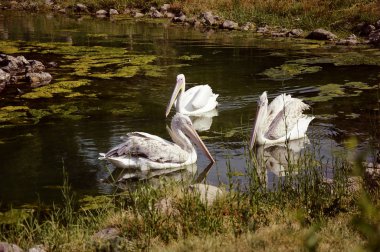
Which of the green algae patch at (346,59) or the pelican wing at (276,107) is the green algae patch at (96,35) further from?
the pelican wing at (276,107)

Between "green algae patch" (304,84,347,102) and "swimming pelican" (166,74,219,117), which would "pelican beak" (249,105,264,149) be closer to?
"swimming pelican" (166,74,219,117)

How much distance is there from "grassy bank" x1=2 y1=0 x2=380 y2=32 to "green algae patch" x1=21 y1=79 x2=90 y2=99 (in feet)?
49.0

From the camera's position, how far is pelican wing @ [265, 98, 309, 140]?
10930mm

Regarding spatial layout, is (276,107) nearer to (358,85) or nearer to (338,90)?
(338,90)

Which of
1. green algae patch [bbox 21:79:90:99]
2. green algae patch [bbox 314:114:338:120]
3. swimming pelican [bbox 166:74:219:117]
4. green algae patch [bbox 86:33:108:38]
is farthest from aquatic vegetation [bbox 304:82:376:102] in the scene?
green algae patch [bbox 86:33:108:38]

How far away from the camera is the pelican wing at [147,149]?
945 cm

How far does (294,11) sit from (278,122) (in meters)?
21.1

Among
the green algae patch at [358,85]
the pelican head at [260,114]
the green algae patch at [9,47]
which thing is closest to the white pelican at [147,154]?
the pelican head at [260,114]

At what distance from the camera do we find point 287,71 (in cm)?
1806

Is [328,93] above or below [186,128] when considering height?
below

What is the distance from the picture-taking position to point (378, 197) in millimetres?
6414

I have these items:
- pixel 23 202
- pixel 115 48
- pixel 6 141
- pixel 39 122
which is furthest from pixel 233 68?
pixel 23 202

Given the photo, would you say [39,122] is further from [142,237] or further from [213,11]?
[213,11]

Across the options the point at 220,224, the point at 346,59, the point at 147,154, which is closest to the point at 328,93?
the point at 346,59
